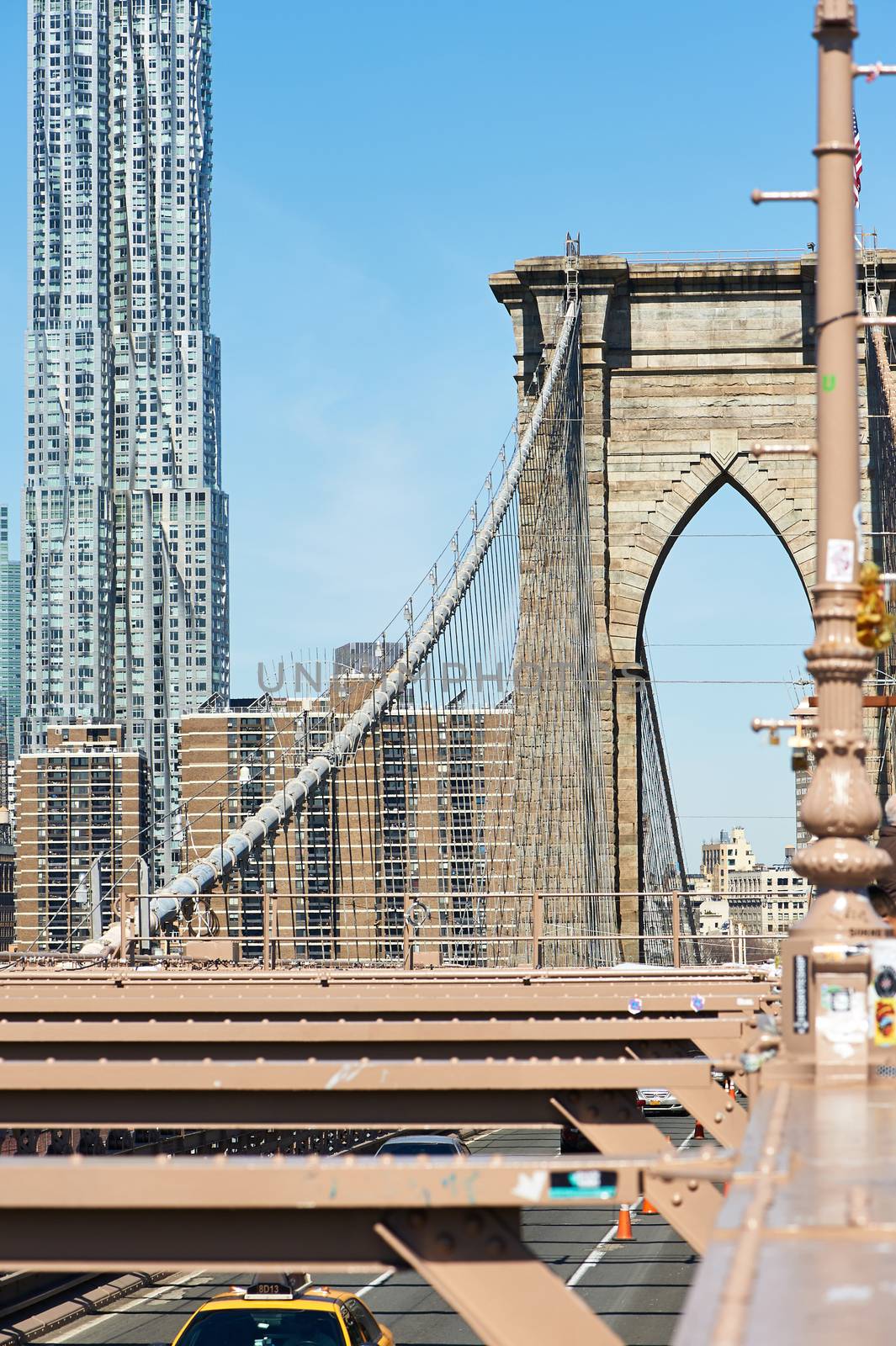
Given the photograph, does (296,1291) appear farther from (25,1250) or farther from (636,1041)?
(25,1250)

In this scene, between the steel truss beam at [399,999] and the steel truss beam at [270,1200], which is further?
the steel truss beam at [399,999]

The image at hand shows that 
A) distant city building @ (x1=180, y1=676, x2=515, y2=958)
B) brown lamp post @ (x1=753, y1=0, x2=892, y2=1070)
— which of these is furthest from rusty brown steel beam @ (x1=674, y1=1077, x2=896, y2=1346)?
distant city building @ (x1=180, y1=676, x2=515, y2=958)

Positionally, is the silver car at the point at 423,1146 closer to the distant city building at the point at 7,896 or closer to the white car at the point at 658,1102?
the white car at the point at 658,1102

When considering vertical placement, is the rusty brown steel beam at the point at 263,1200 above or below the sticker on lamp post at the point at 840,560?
below

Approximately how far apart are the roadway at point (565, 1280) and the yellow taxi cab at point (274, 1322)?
5.36 meters

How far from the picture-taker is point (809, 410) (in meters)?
34.0

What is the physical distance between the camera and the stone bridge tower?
111ft

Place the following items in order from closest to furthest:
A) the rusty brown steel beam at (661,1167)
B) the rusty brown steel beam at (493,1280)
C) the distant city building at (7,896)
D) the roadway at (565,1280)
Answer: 1. the rusty brown steel beam at (493,1280)
2. the rusty brown steel beam at (661,1167)
3. the roadway at (565,1280)
4. the distant city building at (7,896)

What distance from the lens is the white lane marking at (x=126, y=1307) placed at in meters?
19.2

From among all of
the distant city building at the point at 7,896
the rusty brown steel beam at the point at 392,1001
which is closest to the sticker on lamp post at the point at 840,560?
the rusty brown steel beam at the point at 392,1001

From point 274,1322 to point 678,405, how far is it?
23909 mm

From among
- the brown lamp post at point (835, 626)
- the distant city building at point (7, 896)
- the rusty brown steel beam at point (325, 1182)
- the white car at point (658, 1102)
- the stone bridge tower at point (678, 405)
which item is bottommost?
the distant city building at point (7, 896)

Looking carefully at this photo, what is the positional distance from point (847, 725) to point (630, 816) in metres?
24.4

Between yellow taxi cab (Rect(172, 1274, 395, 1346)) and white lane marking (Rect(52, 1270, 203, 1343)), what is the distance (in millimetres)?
A: 6872
